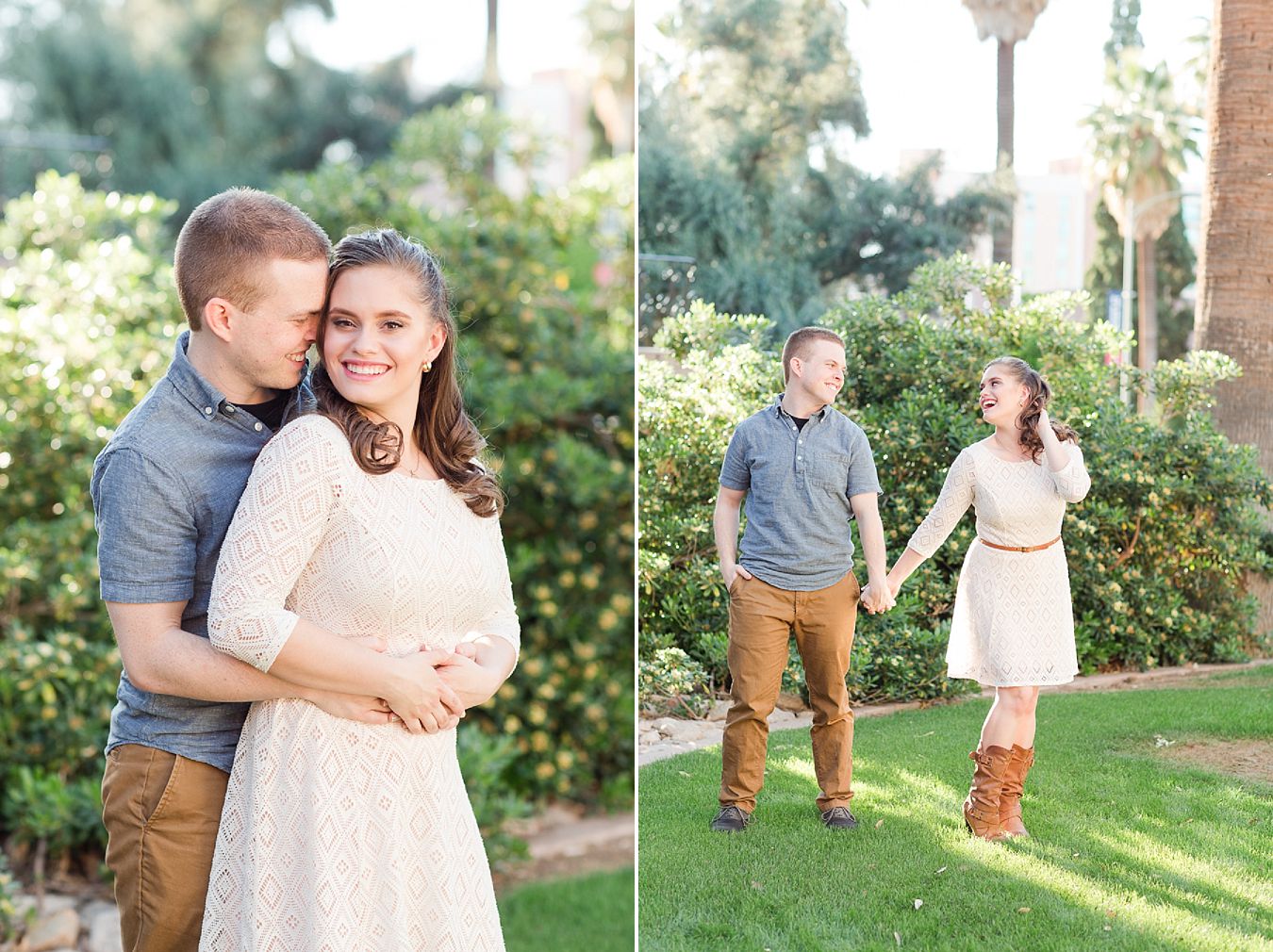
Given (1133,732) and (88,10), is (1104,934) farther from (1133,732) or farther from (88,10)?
(88,10)

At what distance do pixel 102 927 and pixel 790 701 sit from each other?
9.48 feet

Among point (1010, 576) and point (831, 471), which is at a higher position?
point (831, 471)

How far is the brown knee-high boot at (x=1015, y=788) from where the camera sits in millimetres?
2260

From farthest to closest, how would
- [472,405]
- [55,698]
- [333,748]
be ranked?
→ [472,405], [55,698], [333,748]

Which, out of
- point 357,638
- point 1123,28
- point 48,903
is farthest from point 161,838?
point 48,903

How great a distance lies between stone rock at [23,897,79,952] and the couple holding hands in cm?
273

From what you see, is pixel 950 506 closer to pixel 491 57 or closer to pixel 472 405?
pixel 472 405

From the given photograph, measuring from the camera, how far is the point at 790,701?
2.60 m

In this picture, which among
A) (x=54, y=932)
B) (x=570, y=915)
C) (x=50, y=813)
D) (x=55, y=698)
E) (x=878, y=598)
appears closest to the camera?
(x=878, y=598)

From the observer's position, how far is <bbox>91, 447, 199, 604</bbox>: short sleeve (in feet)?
6.79

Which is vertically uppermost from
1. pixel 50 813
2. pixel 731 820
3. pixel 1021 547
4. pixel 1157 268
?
pixel 1157 268

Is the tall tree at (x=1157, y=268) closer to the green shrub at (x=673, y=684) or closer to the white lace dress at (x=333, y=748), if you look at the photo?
the green shrub at (x=673, y=684)

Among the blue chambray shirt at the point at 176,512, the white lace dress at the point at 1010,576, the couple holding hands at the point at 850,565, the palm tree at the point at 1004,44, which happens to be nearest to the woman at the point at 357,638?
the blue chambray shirt at the point at 176,512

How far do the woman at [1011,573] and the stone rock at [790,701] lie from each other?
37 centimetres
